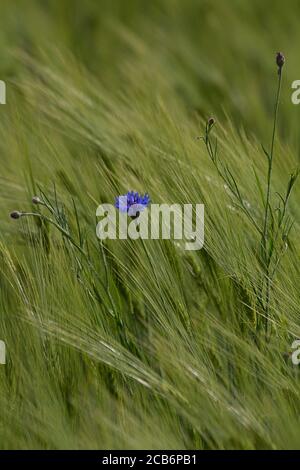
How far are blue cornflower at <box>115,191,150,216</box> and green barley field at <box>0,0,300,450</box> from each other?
0.16 feet

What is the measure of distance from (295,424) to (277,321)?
0.68 feet

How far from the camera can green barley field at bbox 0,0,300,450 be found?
1.26 meters

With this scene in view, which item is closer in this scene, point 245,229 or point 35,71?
point 245,229

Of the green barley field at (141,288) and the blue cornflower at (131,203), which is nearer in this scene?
the green barley field at (141,288)

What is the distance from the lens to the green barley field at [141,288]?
1.26 m

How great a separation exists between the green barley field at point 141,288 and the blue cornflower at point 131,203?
0.05 m

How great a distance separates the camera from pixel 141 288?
143 cm

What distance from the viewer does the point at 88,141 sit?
1930mm

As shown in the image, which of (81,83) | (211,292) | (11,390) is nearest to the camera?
(11,390)

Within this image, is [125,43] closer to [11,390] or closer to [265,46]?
[265,46]

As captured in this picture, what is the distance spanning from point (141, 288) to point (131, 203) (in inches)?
4.2

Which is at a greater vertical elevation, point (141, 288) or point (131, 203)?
point (131, 203)

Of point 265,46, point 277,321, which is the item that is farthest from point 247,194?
point 265,46

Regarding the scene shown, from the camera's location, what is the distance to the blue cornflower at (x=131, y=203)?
144cm
